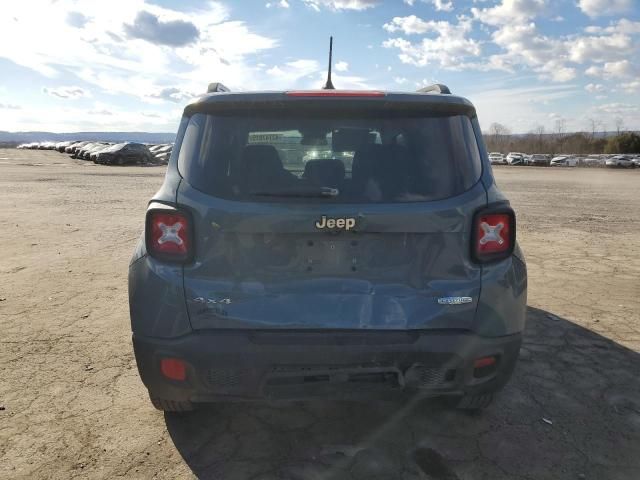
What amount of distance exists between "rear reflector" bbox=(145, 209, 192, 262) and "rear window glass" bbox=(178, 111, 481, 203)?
0.19 meters

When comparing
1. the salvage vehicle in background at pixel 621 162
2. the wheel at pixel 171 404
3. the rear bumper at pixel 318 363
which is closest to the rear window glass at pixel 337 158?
the rear bumper at pixel 318 363

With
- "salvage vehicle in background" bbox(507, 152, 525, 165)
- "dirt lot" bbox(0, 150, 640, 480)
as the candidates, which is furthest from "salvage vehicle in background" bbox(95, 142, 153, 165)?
"salvage vehicle in background" bbox(507, 152, 525, 165)

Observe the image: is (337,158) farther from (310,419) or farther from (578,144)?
(578,144)

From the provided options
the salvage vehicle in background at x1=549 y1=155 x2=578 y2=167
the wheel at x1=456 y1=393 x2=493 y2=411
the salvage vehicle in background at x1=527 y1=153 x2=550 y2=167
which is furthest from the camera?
the salvage vehicle in background at x1=527 y1=153 x2=550 y2=167

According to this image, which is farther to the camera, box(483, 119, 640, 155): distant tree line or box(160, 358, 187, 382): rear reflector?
box(483, 119, 640, 155): distant tree line

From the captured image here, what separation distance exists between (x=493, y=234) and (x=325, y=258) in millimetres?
859

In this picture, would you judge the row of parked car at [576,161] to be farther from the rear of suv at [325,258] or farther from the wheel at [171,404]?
the wheel at [171,404]

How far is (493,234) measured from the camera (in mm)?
2438

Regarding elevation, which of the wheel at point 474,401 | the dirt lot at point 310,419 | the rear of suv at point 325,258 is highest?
the rear of suv at point 325,258

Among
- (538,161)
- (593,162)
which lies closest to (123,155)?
(538,161)

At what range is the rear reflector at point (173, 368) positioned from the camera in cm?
237

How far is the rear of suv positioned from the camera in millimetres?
2312

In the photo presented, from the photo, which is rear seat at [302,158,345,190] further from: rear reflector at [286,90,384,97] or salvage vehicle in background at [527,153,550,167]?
salvage vehicle in background at [527,153,550,167]

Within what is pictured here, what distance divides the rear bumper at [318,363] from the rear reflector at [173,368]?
2 centimetres
